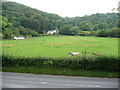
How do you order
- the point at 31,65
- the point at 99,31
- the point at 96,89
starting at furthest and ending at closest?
the point at 99,31, the point at 31,65, the point at 96,89

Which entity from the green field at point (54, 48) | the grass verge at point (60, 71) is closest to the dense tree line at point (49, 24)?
the green field at point (54, 48)

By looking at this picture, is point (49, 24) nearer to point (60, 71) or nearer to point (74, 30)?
point (74, 30)

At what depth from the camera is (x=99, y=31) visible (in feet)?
106

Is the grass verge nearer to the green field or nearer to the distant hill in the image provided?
the green field

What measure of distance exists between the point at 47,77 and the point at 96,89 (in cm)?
235

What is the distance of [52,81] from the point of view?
237 inches

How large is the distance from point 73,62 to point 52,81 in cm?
182

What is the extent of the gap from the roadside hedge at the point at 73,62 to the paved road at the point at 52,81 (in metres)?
0.89

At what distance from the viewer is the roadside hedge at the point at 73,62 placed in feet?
23.2

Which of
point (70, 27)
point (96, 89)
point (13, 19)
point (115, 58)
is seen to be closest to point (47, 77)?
point (96, 89)

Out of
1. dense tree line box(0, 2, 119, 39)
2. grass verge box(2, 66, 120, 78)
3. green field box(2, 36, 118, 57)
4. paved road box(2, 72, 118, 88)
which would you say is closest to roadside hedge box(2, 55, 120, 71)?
grass verge box(2, 66, 120, 78)

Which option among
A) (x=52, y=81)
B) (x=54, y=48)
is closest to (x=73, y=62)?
(x=52, y=81)

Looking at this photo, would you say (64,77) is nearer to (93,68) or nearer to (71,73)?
(71,73)

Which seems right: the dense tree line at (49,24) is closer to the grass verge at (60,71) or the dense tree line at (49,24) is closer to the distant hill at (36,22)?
the distant hill at (36,22)
